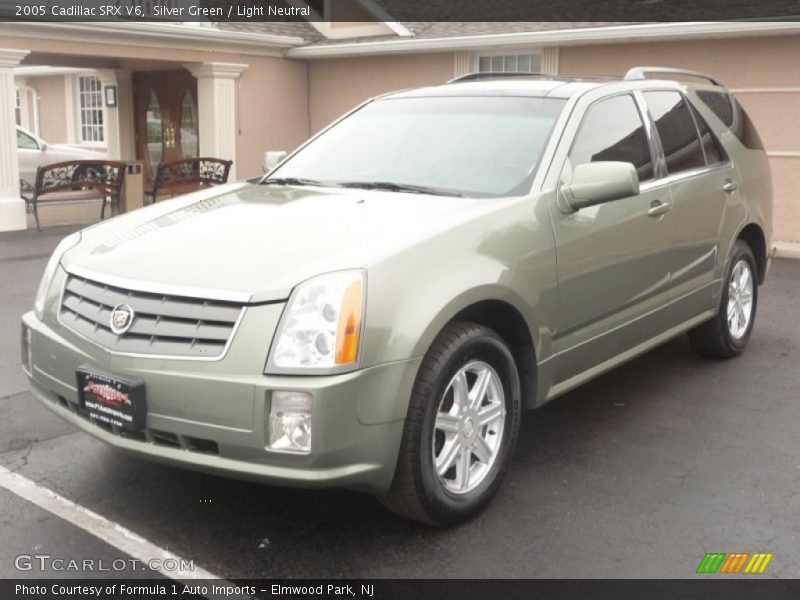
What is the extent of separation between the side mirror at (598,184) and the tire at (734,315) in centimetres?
197

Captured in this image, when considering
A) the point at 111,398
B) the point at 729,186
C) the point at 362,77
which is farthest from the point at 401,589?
→ the point at 362,77

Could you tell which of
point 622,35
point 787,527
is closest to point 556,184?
point 787,527

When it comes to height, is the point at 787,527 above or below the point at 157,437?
below

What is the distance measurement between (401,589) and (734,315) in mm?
3852

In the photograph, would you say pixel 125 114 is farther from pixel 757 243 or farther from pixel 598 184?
pixel 598 184

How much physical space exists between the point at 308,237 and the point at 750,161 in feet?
12.5

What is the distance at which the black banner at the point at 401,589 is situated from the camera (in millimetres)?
3223

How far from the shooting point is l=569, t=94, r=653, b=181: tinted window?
462 cm

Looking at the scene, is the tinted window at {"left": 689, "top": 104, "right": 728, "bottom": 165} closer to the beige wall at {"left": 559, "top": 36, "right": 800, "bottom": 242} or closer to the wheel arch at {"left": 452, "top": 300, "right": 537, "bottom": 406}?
the wheel arch at {"left": 452, "top": 300, "right": 537, "bottom": 406}

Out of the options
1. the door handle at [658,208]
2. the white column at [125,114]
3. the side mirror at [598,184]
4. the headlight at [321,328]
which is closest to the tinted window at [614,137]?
the door handle at [658,208]

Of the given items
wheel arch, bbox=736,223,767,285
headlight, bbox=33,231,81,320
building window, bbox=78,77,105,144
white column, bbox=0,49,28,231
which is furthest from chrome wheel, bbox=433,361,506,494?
building window, bbox=78,77,105,144

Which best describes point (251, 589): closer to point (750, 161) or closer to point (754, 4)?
point (750, 161)

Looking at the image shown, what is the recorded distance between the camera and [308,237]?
12.1 feet

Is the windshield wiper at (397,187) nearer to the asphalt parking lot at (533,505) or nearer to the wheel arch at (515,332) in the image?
the wheel arch at (515,332)
